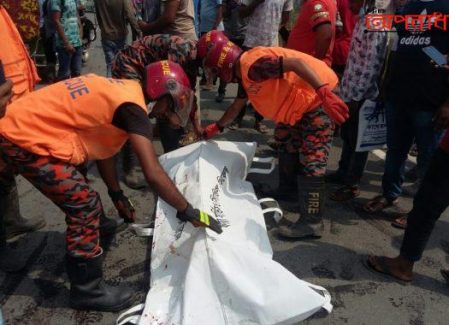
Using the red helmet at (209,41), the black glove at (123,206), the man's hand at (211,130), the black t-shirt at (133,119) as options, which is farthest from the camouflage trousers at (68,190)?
the red helmet at (209,41)

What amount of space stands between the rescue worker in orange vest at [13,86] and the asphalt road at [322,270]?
0.09 meters

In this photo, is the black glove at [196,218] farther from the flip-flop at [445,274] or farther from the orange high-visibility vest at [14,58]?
the flip-flop at [445,274]

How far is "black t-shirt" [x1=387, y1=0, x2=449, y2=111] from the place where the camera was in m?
2.62

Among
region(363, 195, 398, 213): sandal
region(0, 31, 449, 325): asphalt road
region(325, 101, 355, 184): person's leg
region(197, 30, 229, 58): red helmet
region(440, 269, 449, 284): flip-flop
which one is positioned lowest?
region(0, 31, 449, 325): asphalt road

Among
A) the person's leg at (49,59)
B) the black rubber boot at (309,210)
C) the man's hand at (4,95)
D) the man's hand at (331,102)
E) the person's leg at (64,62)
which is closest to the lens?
the man's hand at (4,95)

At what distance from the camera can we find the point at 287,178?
3459 mm

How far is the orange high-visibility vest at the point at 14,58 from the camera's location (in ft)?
8.45

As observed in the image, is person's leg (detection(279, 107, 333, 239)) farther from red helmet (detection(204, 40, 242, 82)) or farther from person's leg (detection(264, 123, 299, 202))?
red helmet (detection(204, 40, 242, 82))

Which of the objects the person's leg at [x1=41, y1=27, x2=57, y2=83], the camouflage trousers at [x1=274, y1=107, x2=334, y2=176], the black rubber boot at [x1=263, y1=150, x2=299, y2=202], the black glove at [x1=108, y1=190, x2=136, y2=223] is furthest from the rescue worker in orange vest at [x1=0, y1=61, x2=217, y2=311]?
the person's leg at [x1=41, y1=27, x2=57, y2=83]

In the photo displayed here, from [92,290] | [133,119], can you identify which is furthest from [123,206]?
[133,119]

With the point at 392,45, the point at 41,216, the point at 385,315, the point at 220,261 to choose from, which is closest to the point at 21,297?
the point at 41,216

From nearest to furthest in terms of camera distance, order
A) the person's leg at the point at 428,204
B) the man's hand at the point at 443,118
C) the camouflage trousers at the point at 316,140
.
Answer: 1. the person's leg at the point at 428,204
2. the man's hand at the point at 443,118
3. the camouflage trousers at the point at 316,140

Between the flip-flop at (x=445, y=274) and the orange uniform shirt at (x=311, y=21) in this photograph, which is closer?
the flip-flop at (x=445, y=274)

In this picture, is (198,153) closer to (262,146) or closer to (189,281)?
(189,281)
